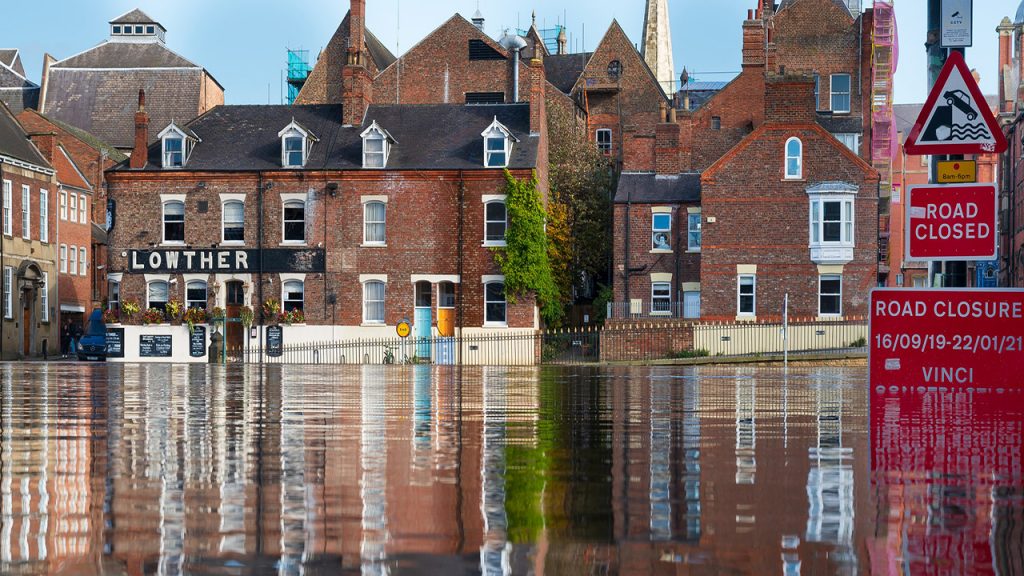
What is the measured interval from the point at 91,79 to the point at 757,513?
82003mm

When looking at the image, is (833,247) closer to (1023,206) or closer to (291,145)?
(1023,206)

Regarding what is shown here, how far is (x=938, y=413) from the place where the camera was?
1384cm

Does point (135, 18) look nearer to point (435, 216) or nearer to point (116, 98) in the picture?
point (116, 98)

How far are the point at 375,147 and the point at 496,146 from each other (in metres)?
4.85

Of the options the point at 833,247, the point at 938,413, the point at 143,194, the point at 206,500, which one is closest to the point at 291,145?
the point at 143,194

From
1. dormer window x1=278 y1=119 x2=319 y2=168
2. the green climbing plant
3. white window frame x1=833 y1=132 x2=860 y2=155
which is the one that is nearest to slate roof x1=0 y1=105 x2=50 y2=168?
dormer window x1=278 y1=119 x2=319 y2=168

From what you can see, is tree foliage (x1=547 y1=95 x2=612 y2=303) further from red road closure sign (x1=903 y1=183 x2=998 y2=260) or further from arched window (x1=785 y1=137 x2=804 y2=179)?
red road closure sign (x1=903 y1=183 x2=998 y2=260)

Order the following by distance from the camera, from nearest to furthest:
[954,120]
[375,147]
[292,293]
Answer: [954,120] → [375,147] → [292,293]

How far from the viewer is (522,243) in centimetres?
5322

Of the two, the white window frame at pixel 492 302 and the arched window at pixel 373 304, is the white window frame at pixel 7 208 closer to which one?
the arched window at pixel 373 304

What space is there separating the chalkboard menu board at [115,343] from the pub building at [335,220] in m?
1.66

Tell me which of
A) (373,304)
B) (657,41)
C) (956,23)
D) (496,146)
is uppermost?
(657,41)

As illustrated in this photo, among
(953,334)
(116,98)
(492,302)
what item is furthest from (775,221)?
(116,98)

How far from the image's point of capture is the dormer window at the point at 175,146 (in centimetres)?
5550
